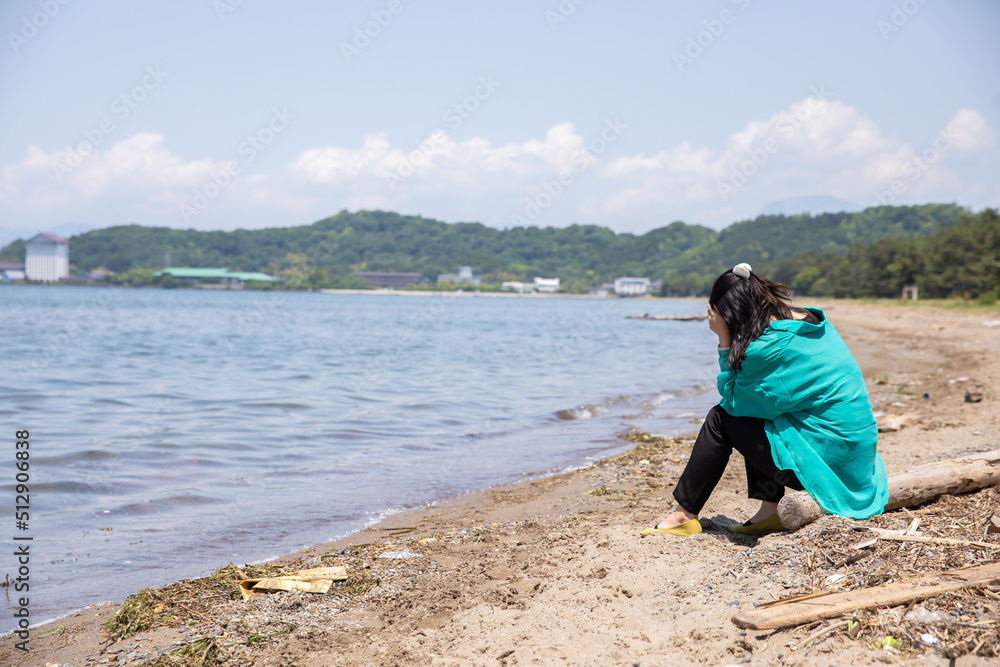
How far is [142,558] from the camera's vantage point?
4910 mm

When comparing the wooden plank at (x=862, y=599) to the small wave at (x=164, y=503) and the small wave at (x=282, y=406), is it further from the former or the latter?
the small wave at (x=282, y=406)

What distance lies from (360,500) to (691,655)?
430 centimetres

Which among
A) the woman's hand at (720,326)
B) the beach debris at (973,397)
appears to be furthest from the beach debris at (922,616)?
the beach debris at (973,397)

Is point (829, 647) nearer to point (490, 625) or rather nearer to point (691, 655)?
point (691, 655)

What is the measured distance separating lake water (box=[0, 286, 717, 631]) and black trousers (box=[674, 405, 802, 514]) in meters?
2.87

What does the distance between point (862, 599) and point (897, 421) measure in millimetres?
6279

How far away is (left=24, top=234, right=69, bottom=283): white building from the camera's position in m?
117

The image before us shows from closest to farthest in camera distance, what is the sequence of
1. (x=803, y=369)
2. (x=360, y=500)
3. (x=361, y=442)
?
1. (x=803, y=369)
2. (x=360, y=500)
3. (x=361, y=442)

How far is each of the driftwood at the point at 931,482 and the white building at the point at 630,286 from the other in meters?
149

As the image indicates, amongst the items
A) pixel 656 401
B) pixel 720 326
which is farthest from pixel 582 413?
pixel 720 326

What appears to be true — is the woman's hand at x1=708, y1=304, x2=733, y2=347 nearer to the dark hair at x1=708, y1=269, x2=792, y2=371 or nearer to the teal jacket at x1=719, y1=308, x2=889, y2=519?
the dark hair at x1=708, y1=269, x2=792, y2=371

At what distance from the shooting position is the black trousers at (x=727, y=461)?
380 cm

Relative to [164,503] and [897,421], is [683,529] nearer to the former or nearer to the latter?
[164,503]

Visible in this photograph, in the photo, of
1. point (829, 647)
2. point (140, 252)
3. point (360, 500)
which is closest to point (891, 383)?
point (360, 500)
